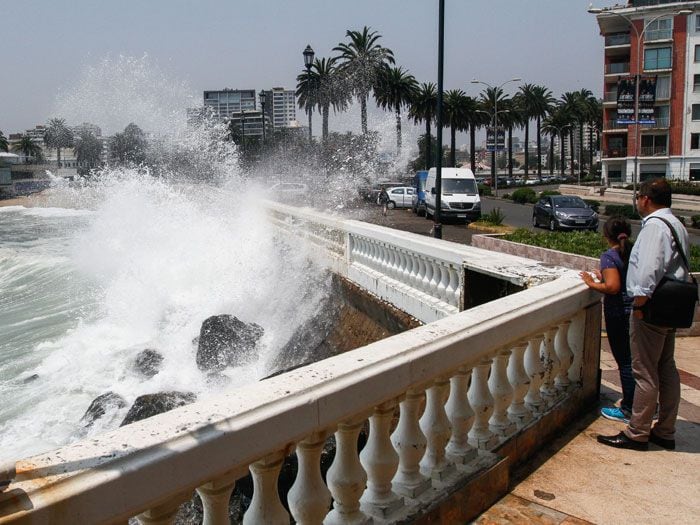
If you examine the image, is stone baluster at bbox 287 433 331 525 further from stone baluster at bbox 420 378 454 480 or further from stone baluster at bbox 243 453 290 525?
stone baluster at bbox 420 378 454 480

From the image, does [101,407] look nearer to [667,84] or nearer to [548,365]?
[548,365]

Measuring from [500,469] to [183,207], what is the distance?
18821 millimetres

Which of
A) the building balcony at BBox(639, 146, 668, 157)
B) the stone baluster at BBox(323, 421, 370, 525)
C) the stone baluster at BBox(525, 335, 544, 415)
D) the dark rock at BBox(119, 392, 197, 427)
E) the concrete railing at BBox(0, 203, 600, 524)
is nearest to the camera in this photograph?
the concrete railing at BBox(0, 203, 600, 524)

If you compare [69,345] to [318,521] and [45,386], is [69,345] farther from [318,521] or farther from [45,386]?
[318,521]

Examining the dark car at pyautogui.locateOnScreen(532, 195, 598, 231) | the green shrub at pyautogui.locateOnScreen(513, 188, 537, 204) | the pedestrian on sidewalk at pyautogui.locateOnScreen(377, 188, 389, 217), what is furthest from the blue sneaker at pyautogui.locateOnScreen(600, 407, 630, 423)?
the green shrub at pyautogui.locateOnScreen(513, 188, 537, 204)

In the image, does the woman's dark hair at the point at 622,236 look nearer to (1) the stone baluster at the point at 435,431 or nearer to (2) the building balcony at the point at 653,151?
(1) the stone baluster at the point at 435,431

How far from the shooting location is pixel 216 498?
2.05 meters

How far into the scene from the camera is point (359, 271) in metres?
9.80

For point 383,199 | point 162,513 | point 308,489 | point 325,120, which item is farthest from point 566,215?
point 325,120

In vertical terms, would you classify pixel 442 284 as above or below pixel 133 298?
above

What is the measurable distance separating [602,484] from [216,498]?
2.30 metres

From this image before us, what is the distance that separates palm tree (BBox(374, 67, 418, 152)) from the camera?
64.5m

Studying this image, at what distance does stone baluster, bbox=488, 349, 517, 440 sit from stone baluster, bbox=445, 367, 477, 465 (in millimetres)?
331

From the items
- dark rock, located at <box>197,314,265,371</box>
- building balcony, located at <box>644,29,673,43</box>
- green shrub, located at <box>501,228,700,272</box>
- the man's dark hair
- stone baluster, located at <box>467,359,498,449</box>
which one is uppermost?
building balcony, located at <box>644,29,673,43</box>
